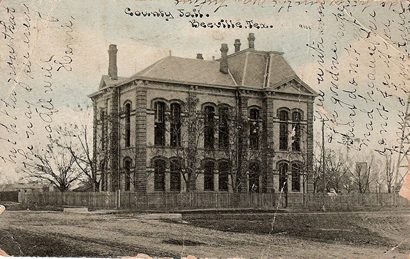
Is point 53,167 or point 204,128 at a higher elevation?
point 204,128

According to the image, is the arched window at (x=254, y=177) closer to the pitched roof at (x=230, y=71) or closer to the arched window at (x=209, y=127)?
the arched window at (x=209, y=127)

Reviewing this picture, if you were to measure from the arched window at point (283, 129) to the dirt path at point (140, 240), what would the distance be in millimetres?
636

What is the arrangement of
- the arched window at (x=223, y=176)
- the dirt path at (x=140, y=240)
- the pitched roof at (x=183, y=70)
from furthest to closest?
the arched window at (x=223, y=176) → the pitched roof at (x=183, y=70) → the dirt path at (x=140, y=240)

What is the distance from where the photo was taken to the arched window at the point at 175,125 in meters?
4.97

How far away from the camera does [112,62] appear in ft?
15.5

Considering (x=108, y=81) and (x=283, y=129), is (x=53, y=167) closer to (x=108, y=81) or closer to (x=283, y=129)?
(x=108, y=81)

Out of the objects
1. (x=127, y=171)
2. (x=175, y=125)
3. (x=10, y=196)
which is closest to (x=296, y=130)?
(x=175, y=125)

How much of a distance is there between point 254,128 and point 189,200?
678mm

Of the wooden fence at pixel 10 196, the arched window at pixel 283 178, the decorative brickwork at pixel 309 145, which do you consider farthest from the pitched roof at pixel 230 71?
the wooden fence at pixel 10 196

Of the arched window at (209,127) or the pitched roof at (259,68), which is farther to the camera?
the arched window at (209,127)

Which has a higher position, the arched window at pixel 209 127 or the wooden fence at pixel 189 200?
the arched window at pixel 209 127

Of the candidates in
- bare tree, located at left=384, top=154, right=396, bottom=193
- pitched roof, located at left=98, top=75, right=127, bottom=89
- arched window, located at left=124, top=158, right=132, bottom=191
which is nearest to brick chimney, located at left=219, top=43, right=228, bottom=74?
pitched roof, located at left=98, top=75, right=127, bottom=89

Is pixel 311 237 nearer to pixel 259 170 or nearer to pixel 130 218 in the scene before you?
pixel 259 170

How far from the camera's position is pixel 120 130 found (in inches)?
195
